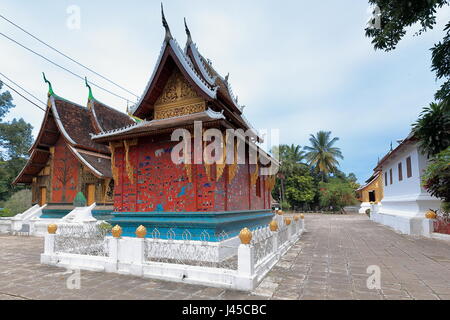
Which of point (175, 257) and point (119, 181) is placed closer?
point (175, 257)

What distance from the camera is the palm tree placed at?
144ft

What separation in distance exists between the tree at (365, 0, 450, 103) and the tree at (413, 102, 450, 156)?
1.80ft

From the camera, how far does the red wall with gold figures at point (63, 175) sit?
15.3 metres

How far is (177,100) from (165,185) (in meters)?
3.13

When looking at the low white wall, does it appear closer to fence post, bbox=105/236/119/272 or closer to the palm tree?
fence post, bbox=105/236/119/272

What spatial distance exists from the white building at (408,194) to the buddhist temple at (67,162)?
51.2 feet

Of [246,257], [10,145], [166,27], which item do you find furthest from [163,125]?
[10,145]

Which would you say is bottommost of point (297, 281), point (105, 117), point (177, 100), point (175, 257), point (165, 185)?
point (297, 281)

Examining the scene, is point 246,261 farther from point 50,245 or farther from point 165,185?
point 50,245

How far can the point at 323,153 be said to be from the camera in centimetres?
4406

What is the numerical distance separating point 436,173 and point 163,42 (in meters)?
11.4

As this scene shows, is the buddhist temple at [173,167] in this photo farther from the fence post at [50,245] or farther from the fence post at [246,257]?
the fence post at [246,257]

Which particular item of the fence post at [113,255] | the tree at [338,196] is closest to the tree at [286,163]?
the tree at [338,196]
